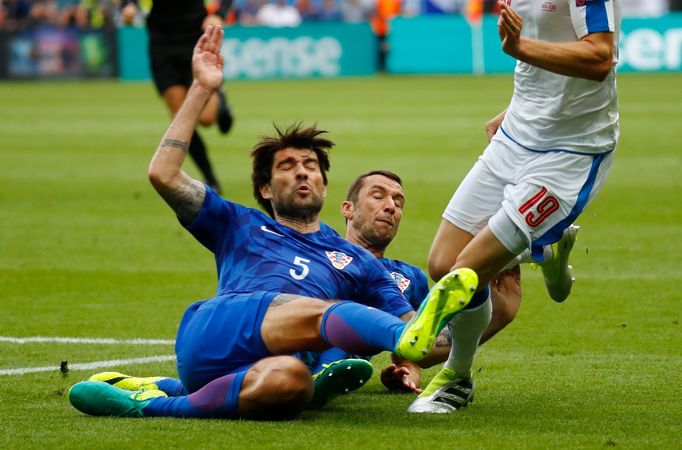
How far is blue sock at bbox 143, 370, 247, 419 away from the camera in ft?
18.1

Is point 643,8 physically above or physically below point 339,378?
below

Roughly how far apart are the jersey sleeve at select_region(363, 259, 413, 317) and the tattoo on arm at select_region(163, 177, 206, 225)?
32.4 inches

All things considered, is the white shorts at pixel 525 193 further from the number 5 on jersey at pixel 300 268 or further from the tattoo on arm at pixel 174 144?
the tattoo on arm at pixel 174 144

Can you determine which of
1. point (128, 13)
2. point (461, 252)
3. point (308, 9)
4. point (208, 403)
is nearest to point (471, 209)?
point (461, 252)

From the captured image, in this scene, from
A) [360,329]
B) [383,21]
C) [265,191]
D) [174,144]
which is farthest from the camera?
[383,21]

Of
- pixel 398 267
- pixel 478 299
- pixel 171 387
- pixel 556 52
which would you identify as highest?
pixel 556 52

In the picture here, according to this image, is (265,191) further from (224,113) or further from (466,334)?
(224,113)

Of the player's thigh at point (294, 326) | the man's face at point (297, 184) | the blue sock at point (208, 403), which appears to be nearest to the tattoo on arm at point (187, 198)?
the man's face at point (297, 184)

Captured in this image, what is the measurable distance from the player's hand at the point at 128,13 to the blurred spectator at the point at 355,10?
25977 millimetres

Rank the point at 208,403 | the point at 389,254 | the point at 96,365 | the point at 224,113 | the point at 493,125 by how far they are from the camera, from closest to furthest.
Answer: the point at 208,403, the point at 493,125, the point at 96,365, the point at 389,254, the point at 224,113

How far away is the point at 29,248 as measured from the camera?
1127cm

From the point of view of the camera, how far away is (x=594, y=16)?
5746mm

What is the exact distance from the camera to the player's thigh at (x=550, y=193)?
579 centimetres

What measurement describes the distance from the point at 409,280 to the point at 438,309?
6.15 feet
